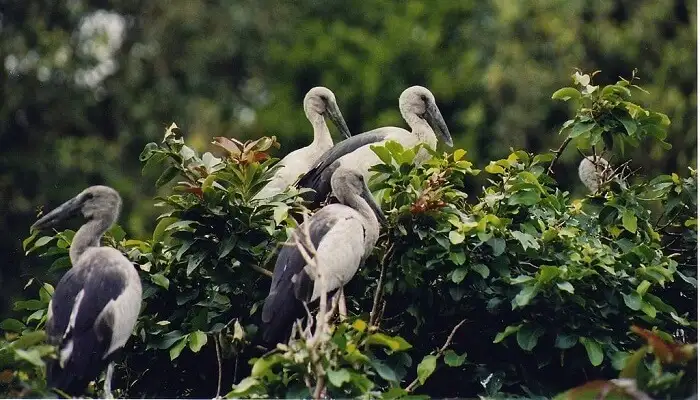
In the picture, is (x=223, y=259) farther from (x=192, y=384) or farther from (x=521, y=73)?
(x=521, y=73)

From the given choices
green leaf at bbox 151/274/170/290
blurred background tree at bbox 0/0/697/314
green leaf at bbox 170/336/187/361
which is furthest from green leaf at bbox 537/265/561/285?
blurred background tree at bbox 0/0/697/314

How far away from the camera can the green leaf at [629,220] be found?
25.7ft

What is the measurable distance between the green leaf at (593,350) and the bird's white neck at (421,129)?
2.62m

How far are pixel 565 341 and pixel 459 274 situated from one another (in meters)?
0.64

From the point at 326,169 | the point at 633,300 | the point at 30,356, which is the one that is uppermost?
the point at 30,356

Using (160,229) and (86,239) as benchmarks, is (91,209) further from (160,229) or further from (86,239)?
(160,229)

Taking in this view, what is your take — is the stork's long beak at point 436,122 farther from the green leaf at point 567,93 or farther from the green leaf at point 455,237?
the green leaf at point 455,237

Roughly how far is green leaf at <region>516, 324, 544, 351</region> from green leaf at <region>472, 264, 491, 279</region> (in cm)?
34

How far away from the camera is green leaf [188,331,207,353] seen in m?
7.33

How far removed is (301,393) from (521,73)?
14169mm

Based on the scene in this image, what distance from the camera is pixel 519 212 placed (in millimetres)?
7781

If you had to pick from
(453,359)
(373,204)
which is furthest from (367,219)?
(453,359)

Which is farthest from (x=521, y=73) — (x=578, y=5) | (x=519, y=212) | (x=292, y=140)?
(x=519, y=212)

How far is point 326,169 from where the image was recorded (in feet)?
29.5
